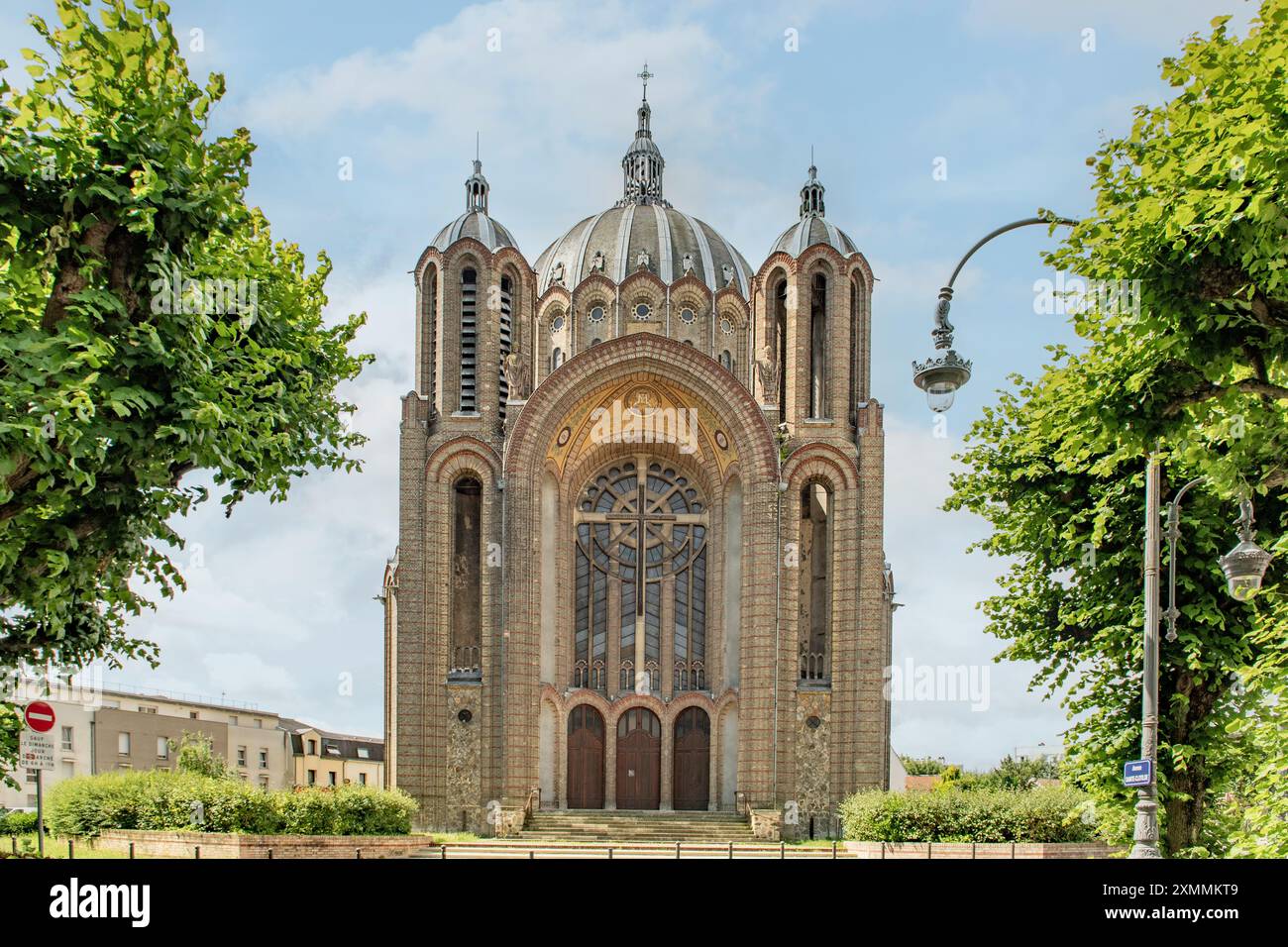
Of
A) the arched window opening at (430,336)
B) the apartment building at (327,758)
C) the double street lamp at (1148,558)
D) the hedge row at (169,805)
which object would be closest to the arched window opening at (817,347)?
the arched window opening at (430,336)

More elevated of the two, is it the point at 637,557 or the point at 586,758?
the point at 637,557

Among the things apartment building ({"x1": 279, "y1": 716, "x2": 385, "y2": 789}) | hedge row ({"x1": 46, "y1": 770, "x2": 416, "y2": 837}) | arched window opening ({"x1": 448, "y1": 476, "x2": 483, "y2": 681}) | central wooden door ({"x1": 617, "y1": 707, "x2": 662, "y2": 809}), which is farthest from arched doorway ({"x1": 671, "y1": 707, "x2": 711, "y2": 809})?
apartment building ({"x1": 279, "y1": 716, "x2": 385, "y2": 789})

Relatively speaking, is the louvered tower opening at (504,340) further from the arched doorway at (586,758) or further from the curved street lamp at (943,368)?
the curved street lamp at (943,368)

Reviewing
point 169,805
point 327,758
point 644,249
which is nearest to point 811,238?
point 644,249

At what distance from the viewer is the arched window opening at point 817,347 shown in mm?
42500

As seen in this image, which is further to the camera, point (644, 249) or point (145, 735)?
point (145, 735)

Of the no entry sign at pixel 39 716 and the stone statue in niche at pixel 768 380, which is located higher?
the stone statue in niche at pixel 768 380

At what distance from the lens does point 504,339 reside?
43562 mm

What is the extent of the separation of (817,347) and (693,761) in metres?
14.2

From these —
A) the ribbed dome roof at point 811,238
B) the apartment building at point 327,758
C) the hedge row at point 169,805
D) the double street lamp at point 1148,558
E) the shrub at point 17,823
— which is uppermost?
the ribbed dome roof at point 811,238

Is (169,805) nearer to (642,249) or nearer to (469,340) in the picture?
(469,340)

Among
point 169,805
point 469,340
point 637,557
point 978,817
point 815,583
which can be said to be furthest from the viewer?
point 469,340

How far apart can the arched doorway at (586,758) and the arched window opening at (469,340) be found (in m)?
10.5
